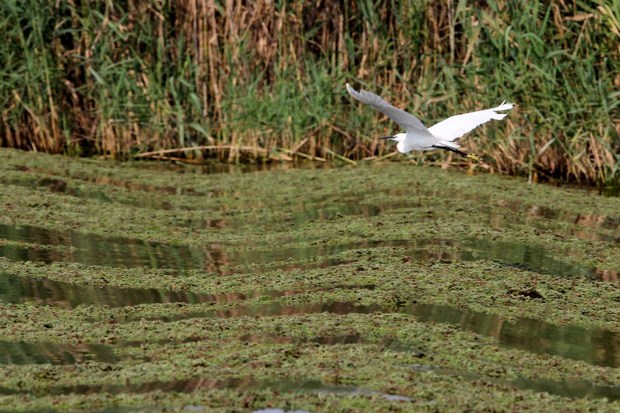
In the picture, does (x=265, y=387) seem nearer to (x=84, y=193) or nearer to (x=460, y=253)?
(x=460, y=253)

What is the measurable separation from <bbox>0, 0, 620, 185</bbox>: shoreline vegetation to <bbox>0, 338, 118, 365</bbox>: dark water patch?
4.88m

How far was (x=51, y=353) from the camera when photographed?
407 cm

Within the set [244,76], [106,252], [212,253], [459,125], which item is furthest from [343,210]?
[244,76]

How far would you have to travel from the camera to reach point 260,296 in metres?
5.04

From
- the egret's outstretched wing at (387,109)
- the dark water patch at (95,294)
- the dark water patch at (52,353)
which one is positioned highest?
the egret's outstretched wing at (387,109)

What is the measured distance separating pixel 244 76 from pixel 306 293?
4621 millimetres

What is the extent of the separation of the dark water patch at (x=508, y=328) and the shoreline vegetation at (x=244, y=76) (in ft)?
12.9

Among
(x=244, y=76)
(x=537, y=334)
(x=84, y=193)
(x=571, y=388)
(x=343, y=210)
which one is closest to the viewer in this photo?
(x=571, y=388)

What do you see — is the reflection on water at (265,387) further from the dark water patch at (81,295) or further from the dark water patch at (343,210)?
the dark water patch at (343,210)

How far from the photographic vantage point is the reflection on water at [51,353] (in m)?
3.97

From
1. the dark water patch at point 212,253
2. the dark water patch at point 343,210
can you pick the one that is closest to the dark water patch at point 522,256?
the dark water patch at point 212,253

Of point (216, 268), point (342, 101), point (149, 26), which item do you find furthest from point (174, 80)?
point (216, 268)

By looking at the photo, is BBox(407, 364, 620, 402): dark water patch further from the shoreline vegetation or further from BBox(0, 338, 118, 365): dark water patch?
the shoreline vegetation

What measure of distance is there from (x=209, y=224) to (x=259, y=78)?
2.31 metres
